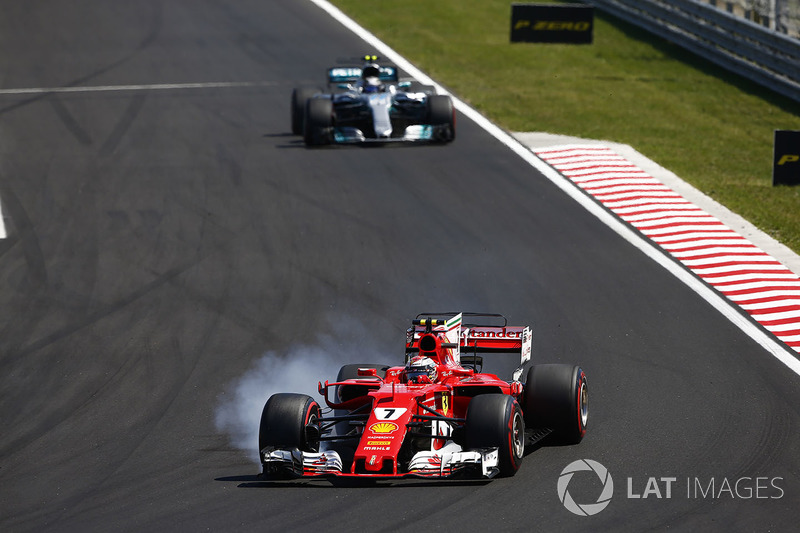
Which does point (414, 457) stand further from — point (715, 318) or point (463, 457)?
point (715, 318)

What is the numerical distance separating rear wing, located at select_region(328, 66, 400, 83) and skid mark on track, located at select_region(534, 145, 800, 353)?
3.66 metres

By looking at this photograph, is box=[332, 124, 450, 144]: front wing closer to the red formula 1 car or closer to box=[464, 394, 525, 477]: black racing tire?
the red formula 1 car

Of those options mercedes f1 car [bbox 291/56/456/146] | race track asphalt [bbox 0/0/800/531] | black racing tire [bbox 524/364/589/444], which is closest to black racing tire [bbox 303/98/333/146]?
mercedes f1 car [bbox 291/56/456/146]

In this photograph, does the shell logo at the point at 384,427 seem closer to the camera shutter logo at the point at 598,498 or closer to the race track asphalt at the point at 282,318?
the race track asphalt at the point at 282,318

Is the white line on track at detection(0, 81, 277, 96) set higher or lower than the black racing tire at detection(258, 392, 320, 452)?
lower

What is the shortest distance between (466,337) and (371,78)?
12903mm

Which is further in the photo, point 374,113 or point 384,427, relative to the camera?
point 374,113

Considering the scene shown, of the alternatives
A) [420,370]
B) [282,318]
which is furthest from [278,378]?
[420,370]

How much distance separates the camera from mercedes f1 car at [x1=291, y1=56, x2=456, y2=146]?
79.8ft

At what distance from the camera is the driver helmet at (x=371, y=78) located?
81.1ft

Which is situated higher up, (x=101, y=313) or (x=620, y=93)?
(x=620, y=93)

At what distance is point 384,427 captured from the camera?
11.2 meters

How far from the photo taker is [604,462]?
11617 mm

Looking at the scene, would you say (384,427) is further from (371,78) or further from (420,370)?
(371,78)
